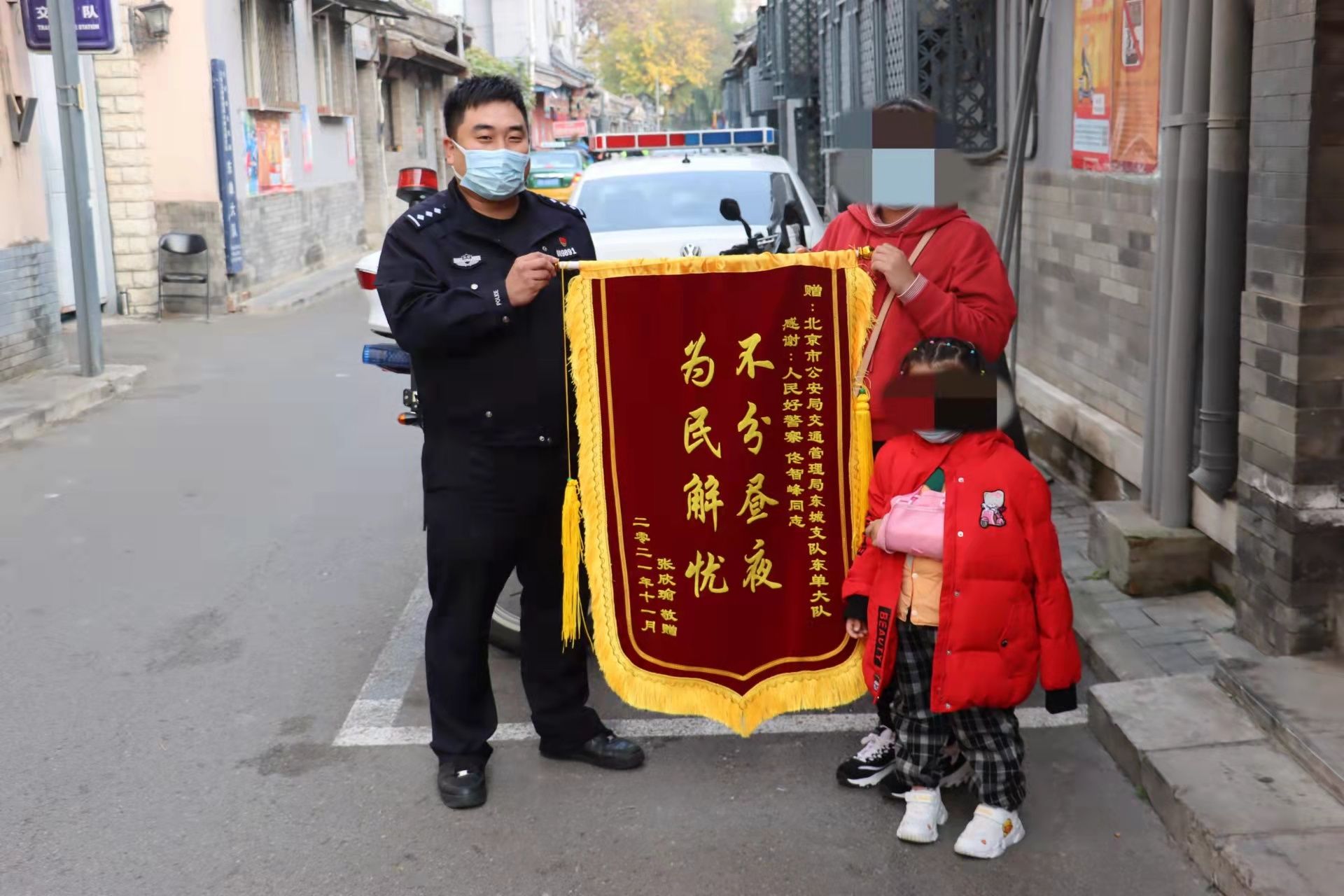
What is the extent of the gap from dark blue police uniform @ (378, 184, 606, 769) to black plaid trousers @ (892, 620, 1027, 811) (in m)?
1.05

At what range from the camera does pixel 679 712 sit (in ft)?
13.4

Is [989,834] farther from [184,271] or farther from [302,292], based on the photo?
[302,292]

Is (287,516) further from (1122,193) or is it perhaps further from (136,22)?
(136,22)

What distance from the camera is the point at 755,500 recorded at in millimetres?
4023

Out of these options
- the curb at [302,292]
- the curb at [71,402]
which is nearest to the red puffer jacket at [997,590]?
the curb at [71,402]

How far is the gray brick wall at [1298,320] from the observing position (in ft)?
14.2

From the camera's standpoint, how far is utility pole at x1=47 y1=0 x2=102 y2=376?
1137cm

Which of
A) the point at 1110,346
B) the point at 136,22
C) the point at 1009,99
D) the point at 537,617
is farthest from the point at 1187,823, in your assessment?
the point at 136,22

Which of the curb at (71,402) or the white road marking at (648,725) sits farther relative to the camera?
the curb at (71,402)

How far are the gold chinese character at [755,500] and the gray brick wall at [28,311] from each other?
8974mm

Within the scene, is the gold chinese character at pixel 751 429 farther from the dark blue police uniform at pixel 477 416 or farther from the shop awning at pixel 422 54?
the shop awning at pixel 422 54

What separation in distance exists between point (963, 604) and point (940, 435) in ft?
1.38

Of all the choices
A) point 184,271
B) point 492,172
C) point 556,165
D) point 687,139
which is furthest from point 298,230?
point 492,172

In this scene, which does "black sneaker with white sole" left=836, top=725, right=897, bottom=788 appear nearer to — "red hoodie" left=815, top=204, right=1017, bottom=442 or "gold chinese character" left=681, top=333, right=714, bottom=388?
"red hoodie" left=815, top=204, right=1017, bottom=442
